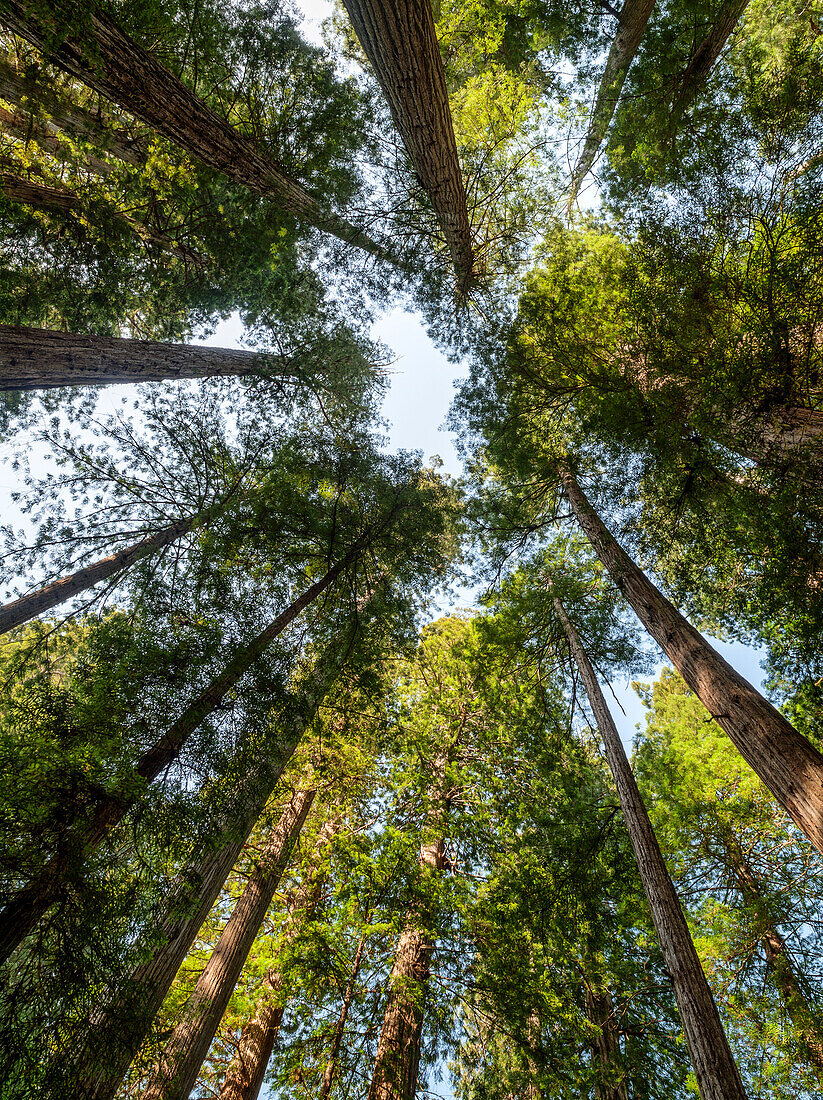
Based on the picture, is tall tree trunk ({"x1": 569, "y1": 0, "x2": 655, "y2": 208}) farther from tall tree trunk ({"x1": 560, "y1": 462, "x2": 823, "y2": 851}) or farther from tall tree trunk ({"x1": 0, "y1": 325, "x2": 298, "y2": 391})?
A: tall tree trunk ({"x1": 560, "y1": 462, "x2": 823, "y2": 851})

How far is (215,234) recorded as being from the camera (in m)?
6.77

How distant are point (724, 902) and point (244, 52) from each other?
Answer: 13373mm

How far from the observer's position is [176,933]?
13.7ft

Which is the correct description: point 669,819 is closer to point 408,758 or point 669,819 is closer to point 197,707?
point 408,758

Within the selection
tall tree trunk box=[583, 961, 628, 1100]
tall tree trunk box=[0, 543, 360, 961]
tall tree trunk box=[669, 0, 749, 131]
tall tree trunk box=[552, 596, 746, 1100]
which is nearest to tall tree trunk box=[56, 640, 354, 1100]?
tall tree trunk box=[0, 543, 360, 961]

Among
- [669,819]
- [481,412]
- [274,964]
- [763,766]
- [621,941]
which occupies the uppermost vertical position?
[481,412]

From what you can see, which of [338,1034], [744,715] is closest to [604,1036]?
[338,1034]

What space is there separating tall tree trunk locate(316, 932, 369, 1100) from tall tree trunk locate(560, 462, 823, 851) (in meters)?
4.25

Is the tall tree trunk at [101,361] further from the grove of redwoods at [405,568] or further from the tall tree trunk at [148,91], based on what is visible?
the tall tree trunk at [148,91]

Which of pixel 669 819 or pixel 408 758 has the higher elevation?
pixel 669 819

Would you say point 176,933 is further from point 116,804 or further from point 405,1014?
point 405,1014

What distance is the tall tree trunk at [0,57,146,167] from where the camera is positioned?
4.76 meters

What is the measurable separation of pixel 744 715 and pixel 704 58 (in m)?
9.19

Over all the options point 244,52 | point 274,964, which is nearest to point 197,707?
point 274,964
